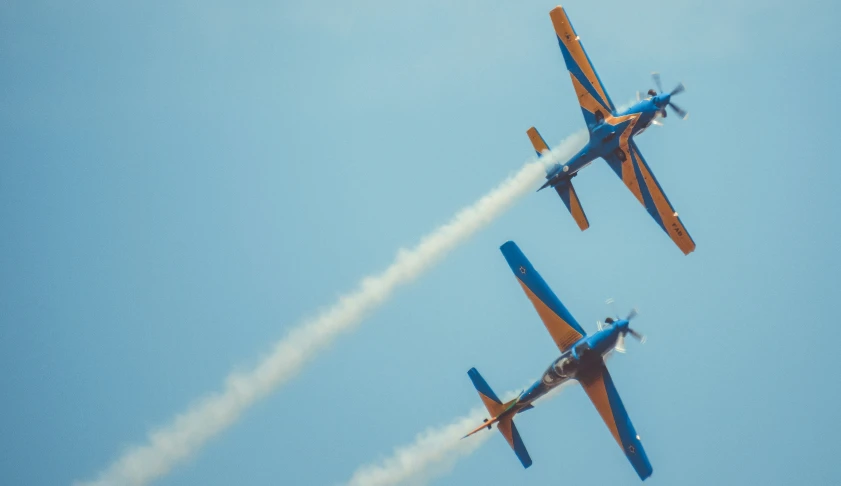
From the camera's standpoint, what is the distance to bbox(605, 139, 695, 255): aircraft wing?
48312mm

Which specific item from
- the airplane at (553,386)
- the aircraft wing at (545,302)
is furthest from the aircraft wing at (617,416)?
the aircraft wing at (545,302)

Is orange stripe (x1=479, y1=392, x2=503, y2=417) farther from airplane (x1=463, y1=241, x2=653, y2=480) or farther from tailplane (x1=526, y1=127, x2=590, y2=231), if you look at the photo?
tailplane (x1=526, y1=127, x2=590, y2=231)

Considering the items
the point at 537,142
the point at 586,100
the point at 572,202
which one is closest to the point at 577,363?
the point at 572,202

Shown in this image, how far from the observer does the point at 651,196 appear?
4866cm

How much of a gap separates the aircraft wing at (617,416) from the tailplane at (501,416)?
265cm

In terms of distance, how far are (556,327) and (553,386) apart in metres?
2.22

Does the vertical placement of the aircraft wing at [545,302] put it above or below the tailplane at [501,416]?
above

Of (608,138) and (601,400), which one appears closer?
(601,400)

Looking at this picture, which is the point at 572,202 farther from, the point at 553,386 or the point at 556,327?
the point at 553,386

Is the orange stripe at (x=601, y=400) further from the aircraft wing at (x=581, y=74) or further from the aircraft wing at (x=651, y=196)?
the aircraft wing at (x=581, y=74)

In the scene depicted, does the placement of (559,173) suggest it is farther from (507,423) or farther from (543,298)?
(507,423)

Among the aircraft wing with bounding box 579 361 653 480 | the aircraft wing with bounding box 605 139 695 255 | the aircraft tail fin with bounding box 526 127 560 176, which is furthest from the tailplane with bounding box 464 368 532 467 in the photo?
the aircraft wing with bounding box 605 139 695 255

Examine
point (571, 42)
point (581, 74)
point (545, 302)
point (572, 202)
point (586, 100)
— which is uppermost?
point (571, 42)

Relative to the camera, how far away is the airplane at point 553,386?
43562 mm
